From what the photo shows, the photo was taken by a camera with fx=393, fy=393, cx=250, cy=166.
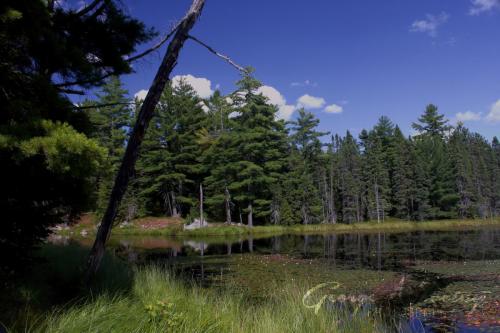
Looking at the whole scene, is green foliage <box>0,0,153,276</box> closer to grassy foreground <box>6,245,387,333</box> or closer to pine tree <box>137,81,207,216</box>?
grassy foreground <box>6,245,387,333</box>

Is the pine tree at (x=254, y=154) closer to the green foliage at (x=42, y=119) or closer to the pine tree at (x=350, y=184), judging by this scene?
the pine tree at (x=350, y=184)

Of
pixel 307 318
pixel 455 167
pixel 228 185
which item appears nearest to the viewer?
pixel 307 318

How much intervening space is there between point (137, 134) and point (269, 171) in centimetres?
3706

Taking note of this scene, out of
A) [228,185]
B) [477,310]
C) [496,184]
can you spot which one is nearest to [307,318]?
[477,310]

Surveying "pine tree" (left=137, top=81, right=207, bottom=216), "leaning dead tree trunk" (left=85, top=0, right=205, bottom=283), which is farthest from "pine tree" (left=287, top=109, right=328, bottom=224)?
"leaning dead tree trunk" (left=85, top=0, right=205, bottom=283)

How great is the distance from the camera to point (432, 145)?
5706 cm

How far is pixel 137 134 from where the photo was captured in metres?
5.70

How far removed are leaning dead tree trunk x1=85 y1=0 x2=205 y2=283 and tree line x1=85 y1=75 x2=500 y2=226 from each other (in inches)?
1051

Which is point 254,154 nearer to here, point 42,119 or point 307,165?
point 307,165

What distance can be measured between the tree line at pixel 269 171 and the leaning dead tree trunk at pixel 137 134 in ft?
87.6

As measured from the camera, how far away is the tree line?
134ft

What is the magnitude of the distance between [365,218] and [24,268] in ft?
179

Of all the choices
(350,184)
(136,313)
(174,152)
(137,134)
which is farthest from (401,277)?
(350,184)

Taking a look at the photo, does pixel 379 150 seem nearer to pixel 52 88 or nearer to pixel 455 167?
pixel 455 167
